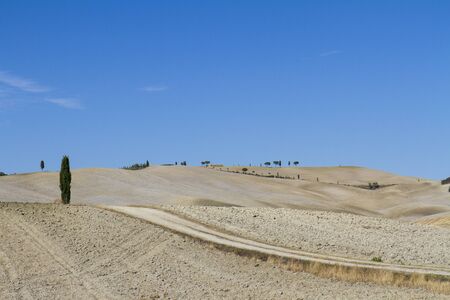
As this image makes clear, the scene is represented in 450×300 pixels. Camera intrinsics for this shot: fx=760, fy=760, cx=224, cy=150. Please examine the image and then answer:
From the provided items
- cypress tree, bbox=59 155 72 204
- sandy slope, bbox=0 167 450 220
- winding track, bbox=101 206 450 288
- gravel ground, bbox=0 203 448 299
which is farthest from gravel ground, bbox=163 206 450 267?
sandy slope, bbox=0 167 450 220

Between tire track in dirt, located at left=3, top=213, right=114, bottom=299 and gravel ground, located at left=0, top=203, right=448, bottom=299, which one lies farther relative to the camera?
tire track in dirt, located at left=3, top=213, right=114, bottom=299

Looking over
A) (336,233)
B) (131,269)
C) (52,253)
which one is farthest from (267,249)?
(52,253)

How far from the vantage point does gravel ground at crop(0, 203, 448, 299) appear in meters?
36.2

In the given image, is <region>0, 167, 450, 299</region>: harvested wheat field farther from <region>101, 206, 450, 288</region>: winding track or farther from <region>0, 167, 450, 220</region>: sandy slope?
<region>0, 167, 450, 220</region>: sandy slope

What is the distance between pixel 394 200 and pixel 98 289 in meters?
107

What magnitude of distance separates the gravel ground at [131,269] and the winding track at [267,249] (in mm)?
1370

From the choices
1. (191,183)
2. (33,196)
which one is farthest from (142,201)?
(191,183)

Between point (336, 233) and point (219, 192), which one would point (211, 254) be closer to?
point (336, 233)

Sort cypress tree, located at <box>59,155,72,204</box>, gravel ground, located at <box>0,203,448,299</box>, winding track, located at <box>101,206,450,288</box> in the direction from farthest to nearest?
cypress tree, located at <box>59,155,72,204</box> → winding track, located at <box>101,206,450,288</box> → gravel ground, located at <box>0,203,448,299</box>

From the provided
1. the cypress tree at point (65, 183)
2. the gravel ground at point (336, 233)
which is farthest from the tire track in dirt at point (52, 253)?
the gravel ground at point (336, 233)

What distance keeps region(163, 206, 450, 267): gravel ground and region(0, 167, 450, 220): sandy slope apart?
1809 centimetres

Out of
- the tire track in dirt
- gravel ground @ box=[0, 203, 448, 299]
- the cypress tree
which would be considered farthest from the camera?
the cypress tree

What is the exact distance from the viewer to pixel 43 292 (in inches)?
1448

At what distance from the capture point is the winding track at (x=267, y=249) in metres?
41.7
